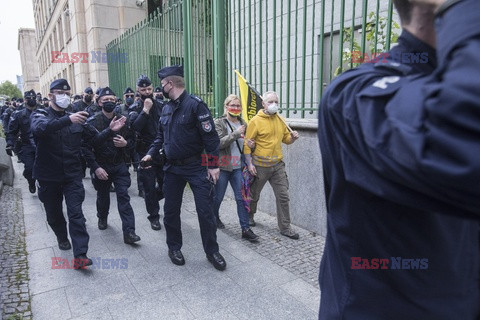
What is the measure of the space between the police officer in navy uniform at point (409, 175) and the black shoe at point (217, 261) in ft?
8.85

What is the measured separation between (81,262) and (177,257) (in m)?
1.04

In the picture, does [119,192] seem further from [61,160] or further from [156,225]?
[61,160]

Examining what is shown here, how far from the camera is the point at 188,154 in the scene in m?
3.92

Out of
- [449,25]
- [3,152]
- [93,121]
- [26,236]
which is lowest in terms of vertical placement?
[26,236]

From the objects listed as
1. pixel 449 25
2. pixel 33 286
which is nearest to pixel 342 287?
pixel 449 25

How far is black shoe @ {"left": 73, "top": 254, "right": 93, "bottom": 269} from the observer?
3.89 metres

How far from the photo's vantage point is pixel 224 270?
3.89 meters

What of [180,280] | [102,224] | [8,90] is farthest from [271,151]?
Result: [8,90]

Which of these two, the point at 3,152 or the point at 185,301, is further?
the point at 3,152

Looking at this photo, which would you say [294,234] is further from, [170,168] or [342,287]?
[342,287]

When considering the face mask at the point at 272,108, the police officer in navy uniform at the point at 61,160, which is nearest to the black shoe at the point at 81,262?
the police officer in navy uniform at the point at 61,160

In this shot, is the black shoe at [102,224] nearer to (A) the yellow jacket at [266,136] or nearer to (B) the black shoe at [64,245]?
(B) the black shoe at [64,245]

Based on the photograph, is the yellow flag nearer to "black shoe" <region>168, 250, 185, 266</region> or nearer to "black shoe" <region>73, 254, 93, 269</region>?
"black shoe" <region>168, 250, 185, 266</region>

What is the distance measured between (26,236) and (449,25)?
571 centimetres
